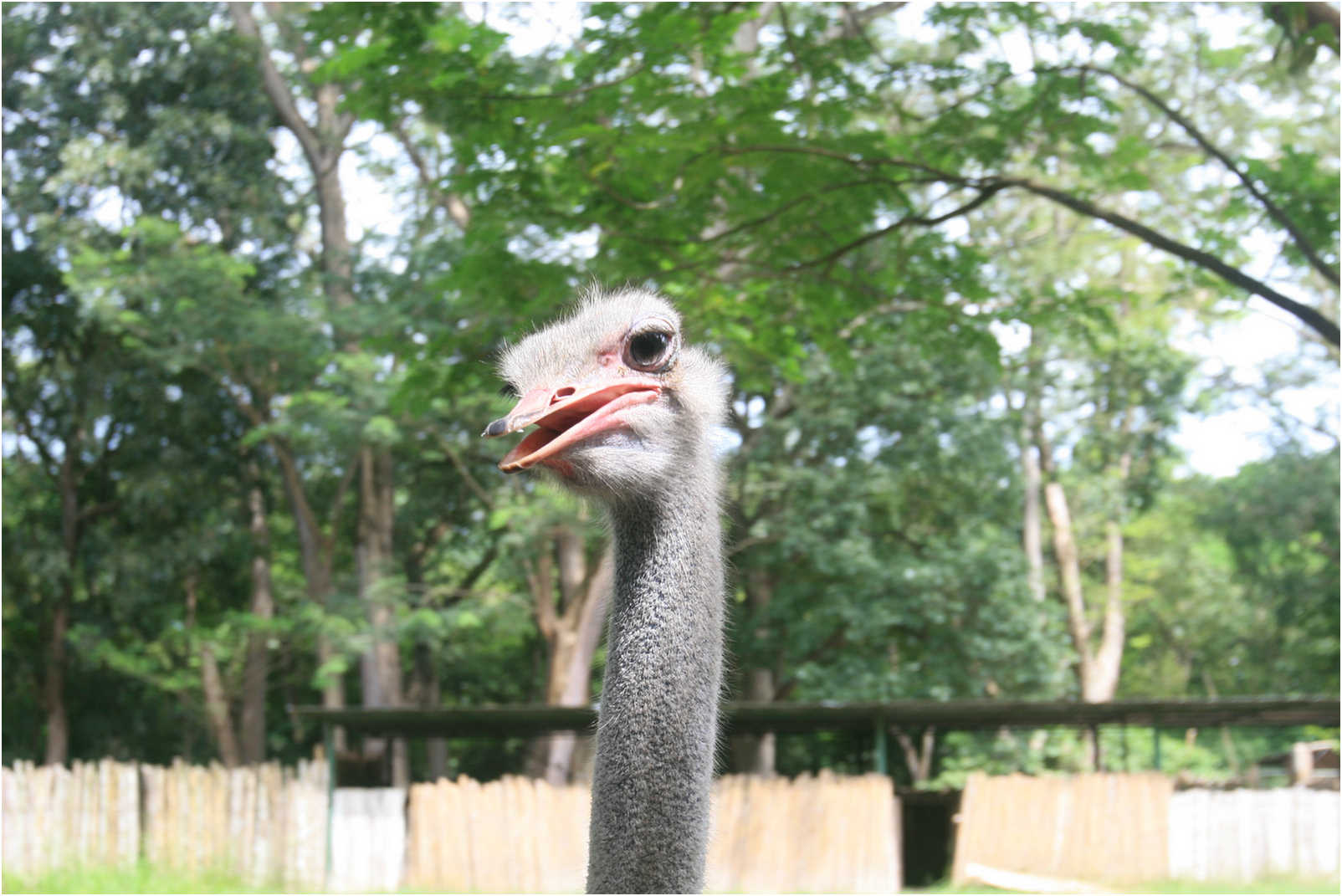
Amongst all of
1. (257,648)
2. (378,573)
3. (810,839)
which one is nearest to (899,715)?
(810,839)

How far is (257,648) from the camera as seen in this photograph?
60.3 feet

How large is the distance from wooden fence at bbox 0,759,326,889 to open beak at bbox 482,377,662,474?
12.1 metres

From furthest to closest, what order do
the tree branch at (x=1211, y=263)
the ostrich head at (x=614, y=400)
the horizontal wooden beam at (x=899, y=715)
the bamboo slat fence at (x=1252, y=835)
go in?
the bamboo slat fence at (x=1252, y=835)
the horizontal wooden beam at (x=899, y=715)
the tree branch at (x=1211, y=263)
the ostrich head at (x=614, y=400)

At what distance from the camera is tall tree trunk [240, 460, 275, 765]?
60.3ft

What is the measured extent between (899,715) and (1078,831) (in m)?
2.11

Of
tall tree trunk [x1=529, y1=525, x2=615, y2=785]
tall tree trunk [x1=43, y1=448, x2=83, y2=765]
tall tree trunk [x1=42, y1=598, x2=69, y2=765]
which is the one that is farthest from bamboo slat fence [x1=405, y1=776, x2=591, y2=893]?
tall tree trunk [x1=42, y1=598, x2=69, y2=765]

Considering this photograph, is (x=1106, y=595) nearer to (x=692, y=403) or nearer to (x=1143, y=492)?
(x=1143, y=492)

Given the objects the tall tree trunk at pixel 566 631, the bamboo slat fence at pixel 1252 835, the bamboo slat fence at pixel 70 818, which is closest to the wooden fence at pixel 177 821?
the bamboo slat fence at pixel 70 818

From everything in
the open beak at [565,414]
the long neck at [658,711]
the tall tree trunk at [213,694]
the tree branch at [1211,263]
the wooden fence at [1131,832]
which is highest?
the tree branch at [1211,263]

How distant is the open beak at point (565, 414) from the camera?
194 centimetres

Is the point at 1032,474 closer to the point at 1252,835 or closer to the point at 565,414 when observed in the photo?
the point at 1252,835

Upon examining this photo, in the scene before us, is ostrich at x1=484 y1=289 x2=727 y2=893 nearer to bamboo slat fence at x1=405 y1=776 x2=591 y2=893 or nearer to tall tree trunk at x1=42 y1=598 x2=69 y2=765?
bamboo slat fence at x1=405 y1=776 x2=591 y2=893

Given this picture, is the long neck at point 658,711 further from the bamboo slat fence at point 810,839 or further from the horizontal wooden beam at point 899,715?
the bamboo slat fence at point 810,839

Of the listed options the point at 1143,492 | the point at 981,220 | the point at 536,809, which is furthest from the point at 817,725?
the point at 1143,492
